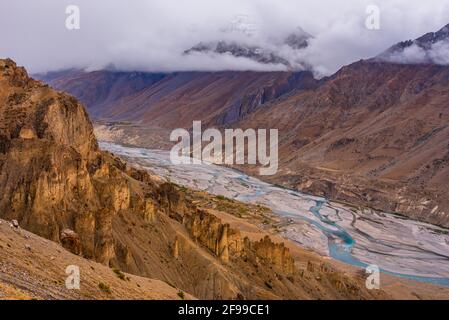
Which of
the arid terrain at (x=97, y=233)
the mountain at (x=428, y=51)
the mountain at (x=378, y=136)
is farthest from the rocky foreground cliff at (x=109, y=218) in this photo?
the mountain at (x=428, y=51)

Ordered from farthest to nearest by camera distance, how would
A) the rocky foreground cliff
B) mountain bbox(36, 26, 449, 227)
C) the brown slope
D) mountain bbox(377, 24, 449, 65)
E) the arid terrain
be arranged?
mountain bbox(377, 24, 449, 65), mountain bbox(36, 26, 449, 227), the brown slope, the rocky foreground cliff, the arid terrain

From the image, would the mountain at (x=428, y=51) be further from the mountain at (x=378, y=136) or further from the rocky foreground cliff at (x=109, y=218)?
the rocky foreground cliff at (x=109, y=218)

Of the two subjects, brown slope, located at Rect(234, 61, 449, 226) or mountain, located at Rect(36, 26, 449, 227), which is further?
mountain, located at Rect(36, 26, 449, 227)

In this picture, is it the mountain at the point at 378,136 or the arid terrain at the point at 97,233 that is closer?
the arid terrain at the point at 97,233

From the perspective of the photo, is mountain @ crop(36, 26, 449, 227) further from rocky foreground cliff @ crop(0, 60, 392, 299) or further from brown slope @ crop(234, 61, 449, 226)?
rocky foreground cliff @ crop(0, 60, 392, 299)

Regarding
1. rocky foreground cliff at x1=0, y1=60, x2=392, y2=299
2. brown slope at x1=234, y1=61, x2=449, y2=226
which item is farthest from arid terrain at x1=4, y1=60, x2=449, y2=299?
brown slope at x1=234, y1=61, x2=449, y2=226

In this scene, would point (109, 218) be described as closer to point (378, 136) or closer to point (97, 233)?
point (97, 233)

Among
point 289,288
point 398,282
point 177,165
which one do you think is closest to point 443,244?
point 398,282

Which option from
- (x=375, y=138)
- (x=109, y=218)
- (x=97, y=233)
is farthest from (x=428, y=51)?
(x=97, y=233)
